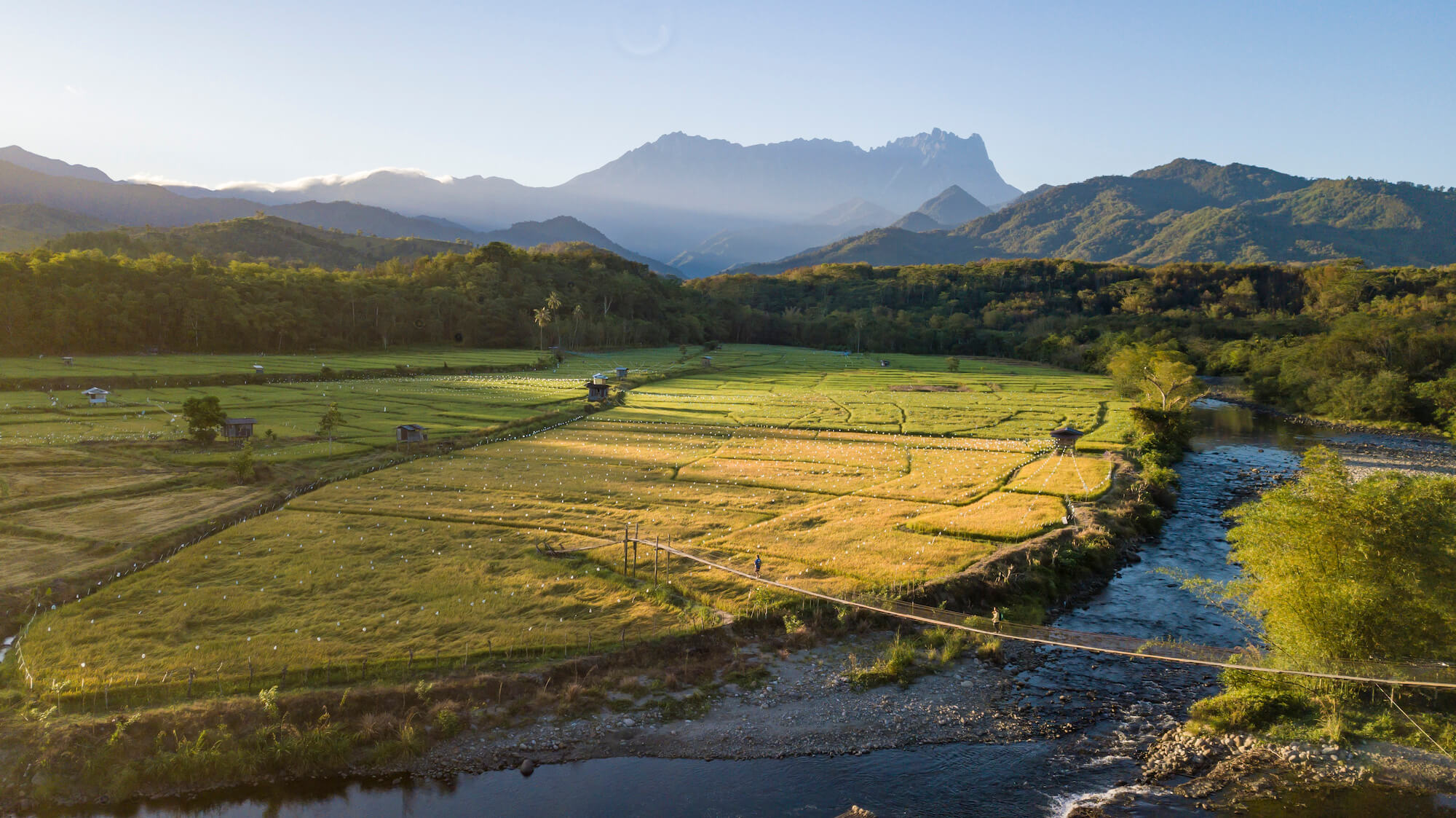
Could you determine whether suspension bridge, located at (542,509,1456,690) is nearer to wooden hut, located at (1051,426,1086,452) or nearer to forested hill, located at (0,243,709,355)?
wooden hut, located at (1051,426,1086,452)

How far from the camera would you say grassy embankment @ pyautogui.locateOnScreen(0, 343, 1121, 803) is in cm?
1981

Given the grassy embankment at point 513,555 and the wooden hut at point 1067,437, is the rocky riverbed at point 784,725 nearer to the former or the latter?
the grassy embankment at point 513,555

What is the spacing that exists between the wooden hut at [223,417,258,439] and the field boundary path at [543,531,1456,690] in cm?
3043

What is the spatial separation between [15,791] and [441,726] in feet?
28.9

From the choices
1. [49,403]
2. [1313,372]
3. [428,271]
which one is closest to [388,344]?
[428,271]

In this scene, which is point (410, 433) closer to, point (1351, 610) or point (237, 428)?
point (237, 428)

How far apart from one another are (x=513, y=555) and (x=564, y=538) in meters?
2.52

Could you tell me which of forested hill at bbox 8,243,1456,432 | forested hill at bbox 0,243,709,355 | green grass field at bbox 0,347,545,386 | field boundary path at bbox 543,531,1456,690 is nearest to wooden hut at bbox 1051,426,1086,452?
field boundary path at bbox 543,531,1456,690

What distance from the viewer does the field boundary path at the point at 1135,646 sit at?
16.4 meters

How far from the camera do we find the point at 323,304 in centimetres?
10144

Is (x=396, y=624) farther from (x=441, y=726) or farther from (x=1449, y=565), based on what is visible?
(x=1449, y=565)

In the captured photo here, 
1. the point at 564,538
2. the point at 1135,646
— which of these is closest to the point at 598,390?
the point at 564,538

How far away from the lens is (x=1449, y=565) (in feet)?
57.4

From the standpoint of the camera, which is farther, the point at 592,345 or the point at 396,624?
the point at 592,345
